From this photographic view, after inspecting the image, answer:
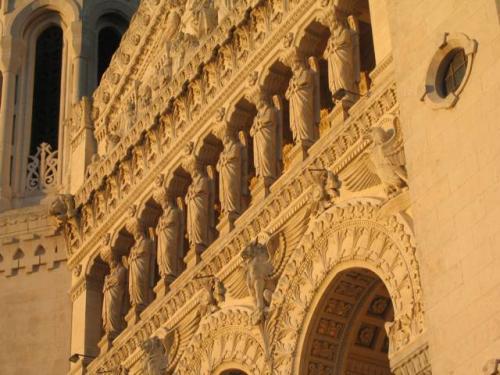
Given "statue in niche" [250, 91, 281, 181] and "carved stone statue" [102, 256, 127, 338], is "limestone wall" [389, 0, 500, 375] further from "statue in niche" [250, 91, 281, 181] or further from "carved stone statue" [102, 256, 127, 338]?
"carved stone statue" [102, 256, 127, 338]

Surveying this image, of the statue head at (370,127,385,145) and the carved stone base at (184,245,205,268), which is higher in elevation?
the carved stone base at (184,245,205,268)

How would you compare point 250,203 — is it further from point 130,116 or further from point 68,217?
point 68,217

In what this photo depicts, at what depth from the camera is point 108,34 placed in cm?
3916

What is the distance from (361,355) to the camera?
2131 cm

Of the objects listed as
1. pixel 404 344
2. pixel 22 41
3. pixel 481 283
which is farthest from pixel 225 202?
pixel 22 41

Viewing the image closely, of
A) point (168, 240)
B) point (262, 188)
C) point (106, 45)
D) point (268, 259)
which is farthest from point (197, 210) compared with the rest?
point (106, 45)

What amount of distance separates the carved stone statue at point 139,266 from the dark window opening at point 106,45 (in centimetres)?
1077

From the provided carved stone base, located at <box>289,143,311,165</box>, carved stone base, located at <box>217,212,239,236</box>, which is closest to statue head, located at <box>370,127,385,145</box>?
carved stone base, located at <box>289,143,311,165</box>

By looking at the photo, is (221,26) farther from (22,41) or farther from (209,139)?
(22,41)

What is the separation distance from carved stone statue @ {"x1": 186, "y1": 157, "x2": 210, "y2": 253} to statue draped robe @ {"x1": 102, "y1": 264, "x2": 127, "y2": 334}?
3038mm

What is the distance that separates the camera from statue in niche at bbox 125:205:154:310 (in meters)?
27.4

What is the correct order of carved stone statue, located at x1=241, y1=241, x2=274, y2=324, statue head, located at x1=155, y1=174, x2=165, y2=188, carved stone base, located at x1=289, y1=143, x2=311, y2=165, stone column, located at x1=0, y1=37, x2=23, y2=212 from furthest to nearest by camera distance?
1. stone column, located at x1=0, y1=37, x2=23, y2=212
2. statue head, located at x1=155, y1=174, x2=165, y2=188
3. carved stone base, located at x1=289, y1=143, x2=311, y2=165
4. carved stone statue, located at x1=241, y1=241, x2=274, y2=324

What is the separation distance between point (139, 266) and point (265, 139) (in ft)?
16.2

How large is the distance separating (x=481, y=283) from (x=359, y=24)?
8009mm
